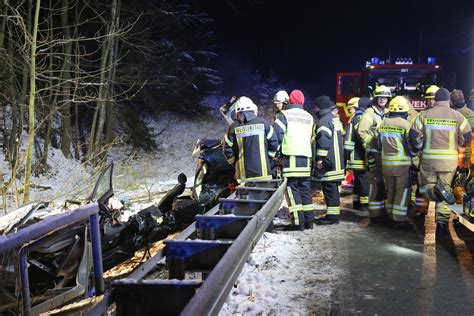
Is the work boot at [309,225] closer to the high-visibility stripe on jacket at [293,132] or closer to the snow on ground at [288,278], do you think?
the snow on ground at [288,278]

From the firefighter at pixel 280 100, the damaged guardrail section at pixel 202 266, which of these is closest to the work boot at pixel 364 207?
the firefighter at pixel 280 100

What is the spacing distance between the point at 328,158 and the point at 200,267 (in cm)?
418

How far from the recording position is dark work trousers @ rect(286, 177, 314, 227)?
267 inches

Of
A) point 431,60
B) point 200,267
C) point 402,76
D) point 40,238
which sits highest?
point 431,60

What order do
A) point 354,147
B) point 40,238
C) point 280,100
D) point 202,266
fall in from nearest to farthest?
point 40,238
point 202,266
point 280,100
point 354,147

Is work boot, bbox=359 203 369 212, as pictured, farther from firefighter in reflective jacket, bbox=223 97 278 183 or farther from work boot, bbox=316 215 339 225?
firefighter in reflective jacket, bbox=223 97 278 183

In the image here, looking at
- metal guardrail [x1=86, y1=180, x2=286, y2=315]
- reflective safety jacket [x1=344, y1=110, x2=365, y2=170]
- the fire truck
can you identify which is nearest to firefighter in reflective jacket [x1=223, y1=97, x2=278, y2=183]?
metal guardrail [x1=86, y1=180, x2=286, y2=315]

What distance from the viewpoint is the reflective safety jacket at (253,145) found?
6.50 metres

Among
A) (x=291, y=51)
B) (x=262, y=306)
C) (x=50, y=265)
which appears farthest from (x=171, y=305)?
(x=291, y=51)

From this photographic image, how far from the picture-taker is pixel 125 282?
8.46ft

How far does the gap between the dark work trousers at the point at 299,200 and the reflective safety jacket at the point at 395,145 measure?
47.0 inches

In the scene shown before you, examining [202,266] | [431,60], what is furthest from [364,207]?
[431,60]

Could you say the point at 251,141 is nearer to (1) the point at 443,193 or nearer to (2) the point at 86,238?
(1) the point at 443,193

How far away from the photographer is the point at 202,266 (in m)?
3.25
